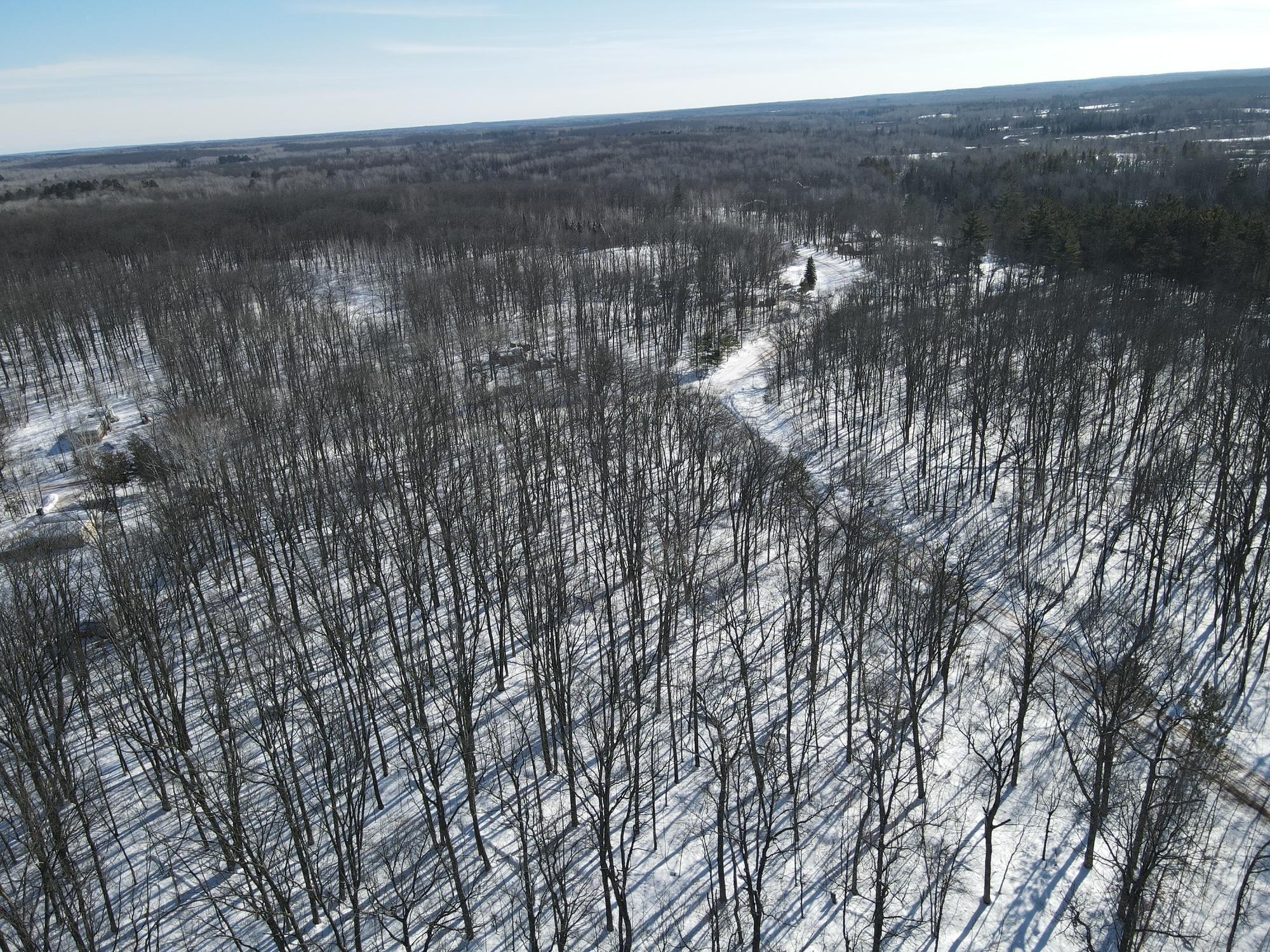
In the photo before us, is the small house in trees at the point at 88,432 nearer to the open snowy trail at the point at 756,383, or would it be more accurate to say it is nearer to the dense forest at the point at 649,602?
the dense forest at the point at 649,602

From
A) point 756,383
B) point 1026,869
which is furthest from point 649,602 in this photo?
point 756,383

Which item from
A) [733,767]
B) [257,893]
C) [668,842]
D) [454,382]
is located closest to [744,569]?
[733,767]

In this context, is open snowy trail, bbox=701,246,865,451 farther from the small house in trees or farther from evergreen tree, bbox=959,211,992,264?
the small house in trees

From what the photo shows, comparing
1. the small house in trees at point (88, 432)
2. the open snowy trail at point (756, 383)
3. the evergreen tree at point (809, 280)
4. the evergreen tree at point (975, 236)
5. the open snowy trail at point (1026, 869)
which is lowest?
the open snowy trail at point (1026, 869)

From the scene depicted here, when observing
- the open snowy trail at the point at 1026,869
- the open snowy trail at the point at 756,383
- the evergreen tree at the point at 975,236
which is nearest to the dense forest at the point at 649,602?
the open snowy trail at the point at 1026,869

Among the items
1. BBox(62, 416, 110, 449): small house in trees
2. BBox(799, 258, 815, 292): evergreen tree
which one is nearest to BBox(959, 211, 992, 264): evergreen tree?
BBox(799, 258, 815, 292): evergreen tree

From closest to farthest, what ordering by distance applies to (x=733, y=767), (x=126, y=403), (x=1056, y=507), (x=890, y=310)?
(x=733, y=767), (x=1056, y=507), (x=126, y=403), (x=890, y=310)

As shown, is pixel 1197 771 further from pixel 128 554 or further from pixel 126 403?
pixel 126 403

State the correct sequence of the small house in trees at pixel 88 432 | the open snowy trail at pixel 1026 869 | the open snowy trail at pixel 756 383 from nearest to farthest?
the open snowy trail at pixel 1026 869
the small house in trees at pixel 88 432
the open snowy trail at pixel 756 383
